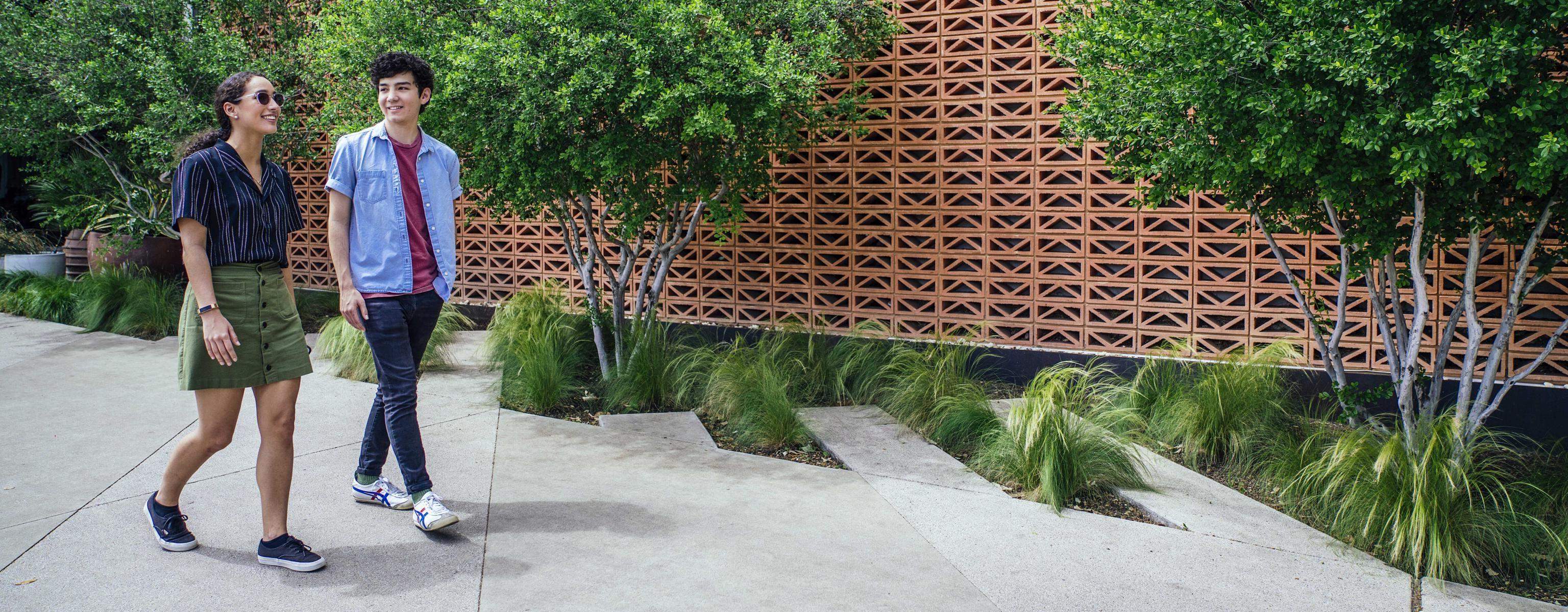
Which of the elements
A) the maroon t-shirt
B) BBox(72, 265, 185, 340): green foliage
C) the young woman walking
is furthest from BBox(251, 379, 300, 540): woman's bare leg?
BBox(72, 265, 185, 340): green foliage

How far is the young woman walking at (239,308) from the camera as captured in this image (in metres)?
3.74

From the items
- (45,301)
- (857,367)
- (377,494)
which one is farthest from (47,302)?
(857,367)

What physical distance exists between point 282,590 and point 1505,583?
4.59 metres

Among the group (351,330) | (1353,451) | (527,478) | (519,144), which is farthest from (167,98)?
(1353,451)

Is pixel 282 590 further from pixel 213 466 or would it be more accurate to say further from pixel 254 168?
pixel 213 466

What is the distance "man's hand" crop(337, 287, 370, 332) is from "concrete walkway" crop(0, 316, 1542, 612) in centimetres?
89

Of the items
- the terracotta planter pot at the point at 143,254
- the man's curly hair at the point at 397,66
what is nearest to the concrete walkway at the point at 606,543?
the man's curly hair at the point at 397,66

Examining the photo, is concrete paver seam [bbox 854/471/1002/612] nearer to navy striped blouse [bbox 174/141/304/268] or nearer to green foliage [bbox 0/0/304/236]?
navy striped blouse [bbox 174/141/304/268]

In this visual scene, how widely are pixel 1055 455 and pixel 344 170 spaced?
3.33 m

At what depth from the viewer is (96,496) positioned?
4.84 m

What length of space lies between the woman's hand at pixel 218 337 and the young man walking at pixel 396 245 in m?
0.48

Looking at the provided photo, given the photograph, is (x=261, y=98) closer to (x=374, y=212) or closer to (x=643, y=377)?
(x=374, y=212)

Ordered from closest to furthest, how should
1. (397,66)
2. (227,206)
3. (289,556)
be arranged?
(227,206), (289,556), (397,66)

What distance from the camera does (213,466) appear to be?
531 cm
